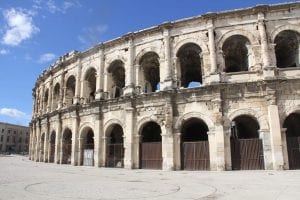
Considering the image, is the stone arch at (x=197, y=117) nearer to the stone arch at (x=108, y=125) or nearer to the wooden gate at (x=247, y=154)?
the wooden gate at (x=247, y=154)

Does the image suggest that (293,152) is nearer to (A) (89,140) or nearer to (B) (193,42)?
(B) (193,42)

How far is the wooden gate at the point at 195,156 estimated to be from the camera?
48.1ft

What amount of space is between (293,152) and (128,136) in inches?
338

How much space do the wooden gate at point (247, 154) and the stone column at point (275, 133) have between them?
64cm

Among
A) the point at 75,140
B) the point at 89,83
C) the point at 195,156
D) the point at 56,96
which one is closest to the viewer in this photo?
the point at 195,156

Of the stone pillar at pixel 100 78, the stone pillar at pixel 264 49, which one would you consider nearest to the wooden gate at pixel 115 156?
the stone pillar at pixel 100 78

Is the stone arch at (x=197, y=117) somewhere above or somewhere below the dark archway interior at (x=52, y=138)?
above

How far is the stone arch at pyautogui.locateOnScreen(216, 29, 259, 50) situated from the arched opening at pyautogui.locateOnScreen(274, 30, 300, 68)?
1.39 metres

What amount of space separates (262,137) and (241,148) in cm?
113

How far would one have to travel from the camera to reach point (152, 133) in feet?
61.0

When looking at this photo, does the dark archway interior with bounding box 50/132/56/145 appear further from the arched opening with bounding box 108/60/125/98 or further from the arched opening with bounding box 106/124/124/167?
the arched opening with bounding box 106/124/124/167

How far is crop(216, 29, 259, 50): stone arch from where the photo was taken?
15.2 metres

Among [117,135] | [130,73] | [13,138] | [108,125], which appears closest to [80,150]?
[117,135]

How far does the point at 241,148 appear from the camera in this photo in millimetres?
14227
